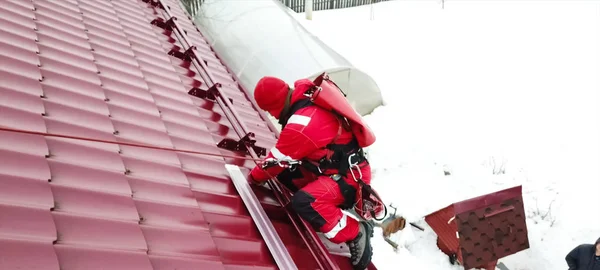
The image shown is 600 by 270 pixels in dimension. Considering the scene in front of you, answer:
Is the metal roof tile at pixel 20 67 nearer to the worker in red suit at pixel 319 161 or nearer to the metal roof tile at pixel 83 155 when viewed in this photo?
Answer: the metal roof tile at pixel 83 155

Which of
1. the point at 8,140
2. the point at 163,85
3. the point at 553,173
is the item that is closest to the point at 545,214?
the point at 553,173

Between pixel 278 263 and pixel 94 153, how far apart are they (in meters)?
1.27

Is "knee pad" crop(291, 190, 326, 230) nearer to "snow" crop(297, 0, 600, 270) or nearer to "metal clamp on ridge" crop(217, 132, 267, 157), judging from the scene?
"metal clamp on ridge" crop(217, 132, 267, 157)

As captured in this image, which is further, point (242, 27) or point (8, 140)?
point (242, 27)

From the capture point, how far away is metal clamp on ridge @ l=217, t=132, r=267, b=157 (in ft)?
10.6

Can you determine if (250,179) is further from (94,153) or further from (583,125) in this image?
(583,125)

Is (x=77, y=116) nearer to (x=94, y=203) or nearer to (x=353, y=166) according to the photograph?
(x=94, y=203)

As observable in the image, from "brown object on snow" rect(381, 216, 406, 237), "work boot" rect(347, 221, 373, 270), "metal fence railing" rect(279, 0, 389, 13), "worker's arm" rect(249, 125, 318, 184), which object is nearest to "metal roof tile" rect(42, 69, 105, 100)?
"worker's arm" rect(249, 125, 318, 184)

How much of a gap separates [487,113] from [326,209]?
6.79 m

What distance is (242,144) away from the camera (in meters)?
3.31

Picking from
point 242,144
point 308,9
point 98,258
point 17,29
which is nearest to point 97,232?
point 98,258

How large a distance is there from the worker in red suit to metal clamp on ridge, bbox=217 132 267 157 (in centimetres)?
52

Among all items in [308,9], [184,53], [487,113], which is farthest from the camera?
[308,9]

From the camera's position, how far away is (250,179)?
2842 mm
